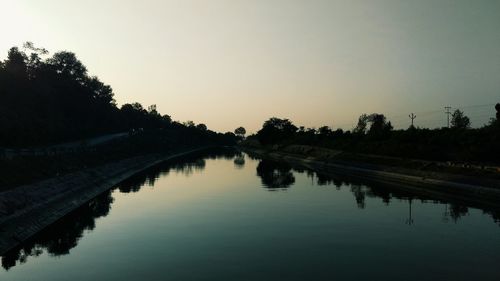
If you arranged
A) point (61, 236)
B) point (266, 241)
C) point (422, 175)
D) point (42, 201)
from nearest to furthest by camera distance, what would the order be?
point (266, 241), point (61, 236), point (42, 201), point (422, 175)

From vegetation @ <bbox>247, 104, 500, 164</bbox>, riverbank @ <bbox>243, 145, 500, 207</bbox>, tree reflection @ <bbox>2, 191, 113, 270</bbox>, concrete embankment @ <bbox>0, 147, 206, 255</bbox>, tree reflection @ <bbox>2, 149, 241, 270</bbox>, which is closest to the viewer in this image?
tree reflection @ <bbox>2, 191, 113, 270</bbox>

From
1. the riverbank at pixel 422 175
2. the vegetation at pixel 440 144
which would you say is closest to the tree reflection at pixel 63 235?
the riverbank at pixel 422 175

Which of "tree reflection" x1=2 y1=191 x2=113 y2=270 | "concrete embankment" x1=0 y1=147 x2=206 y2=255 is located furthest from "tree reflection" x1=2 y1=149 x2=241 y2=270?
"concrete embankment" x1=0 y1=147 x2=206 y2=255

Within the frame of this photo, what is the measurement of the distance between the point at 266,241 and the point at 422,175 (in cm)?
4430

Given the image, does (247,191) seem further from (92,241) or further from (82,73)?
(82,73)

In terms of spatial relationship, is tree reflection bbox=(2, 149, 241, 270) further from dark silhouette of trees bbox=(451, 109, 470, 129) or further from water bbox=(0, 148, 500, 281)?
dark silhouette of trees bbox=(451, 109, 470, 129)

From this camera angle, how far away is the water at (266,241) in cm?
2542

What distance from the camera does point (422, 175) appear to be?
68.9 metres

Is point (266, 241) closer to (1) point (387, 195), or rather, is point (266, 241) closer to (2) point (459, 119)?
(1) point (387, 195)

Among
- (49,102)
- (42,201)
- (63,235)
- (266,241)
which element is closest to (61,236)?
(63,235)

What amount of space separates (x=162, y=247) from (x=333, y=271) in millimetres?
12374

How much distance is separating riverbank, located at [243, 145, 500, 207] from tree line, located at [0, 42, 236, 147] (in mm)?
59635

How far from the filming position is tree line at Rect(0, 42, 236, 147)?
80.1 metres

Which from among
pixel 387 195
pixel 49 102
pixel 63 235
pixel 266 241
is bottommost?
pixel 63 235
